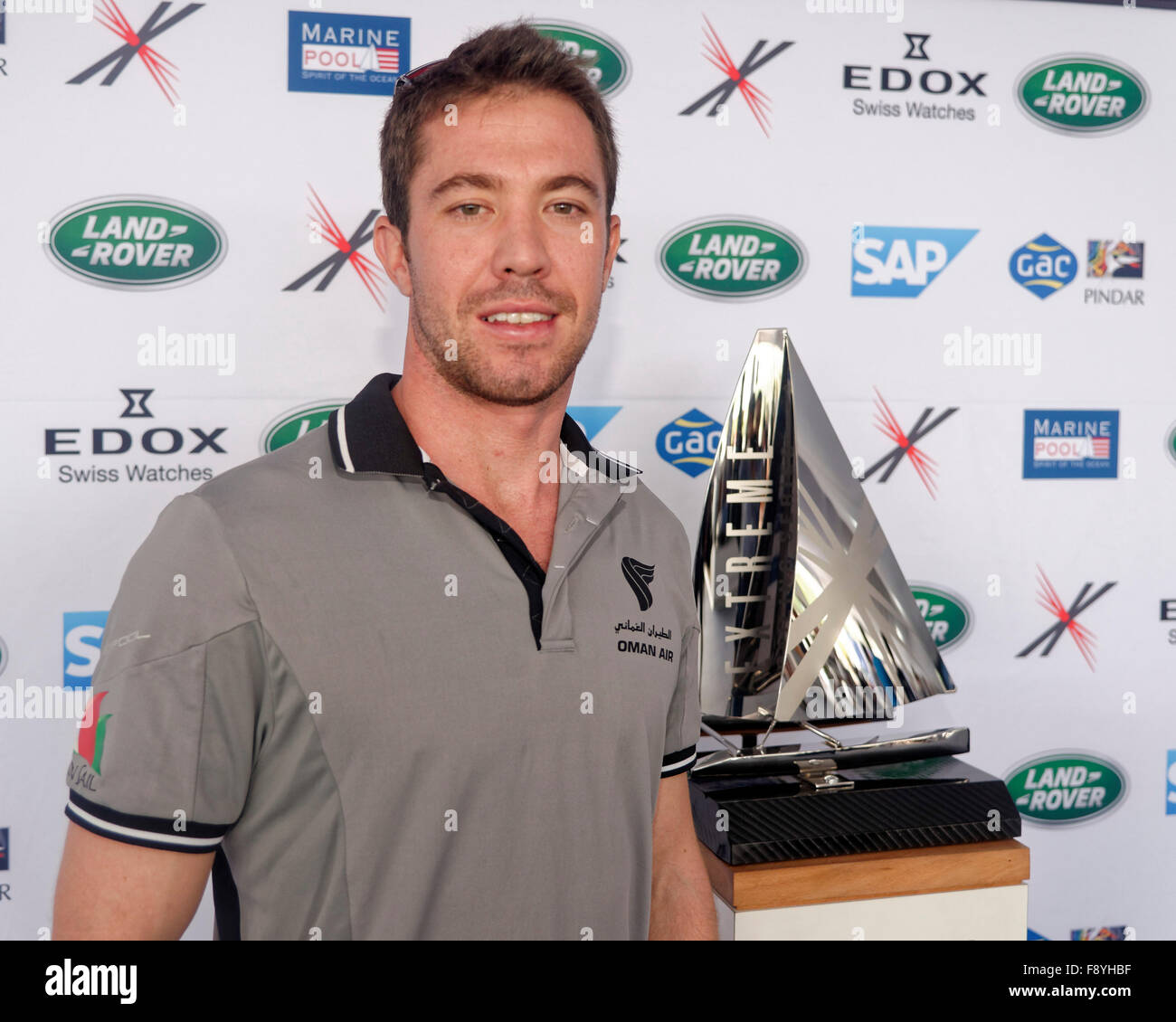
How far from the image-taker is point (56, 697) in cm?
177

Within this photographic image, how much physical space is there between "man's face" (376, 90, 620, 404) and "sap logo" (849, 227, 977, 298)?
1.11 metres

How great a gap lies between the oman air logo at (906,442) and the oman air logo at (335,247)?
3.50 feet

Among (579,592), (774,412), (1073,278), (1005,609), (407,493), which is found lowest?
(1005,609)

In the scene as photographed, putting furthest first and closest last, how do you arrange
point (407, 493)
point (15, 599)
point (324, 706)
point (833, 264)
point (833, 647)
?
point (833, 264) → point (15, 599) → point (833, 647) → point (407, 493) → point (324, 706)

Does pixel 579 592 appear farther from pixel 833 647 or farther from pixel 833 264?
pixel 833 264

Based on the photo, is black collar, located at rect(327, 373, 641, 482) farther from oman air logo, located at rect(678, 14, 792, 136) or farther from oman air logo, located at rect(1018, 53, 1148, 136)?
oman air logo, located at rect(1018, 53, 1148, 136)

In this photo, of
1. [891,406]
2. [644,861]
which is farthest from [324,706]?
[891,406]

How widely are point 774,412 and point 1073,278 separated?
1.04 meters

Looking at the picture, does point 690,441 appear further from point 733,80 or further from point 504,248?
point 504,248

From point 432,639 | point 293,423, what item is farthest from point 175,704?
point 293,423

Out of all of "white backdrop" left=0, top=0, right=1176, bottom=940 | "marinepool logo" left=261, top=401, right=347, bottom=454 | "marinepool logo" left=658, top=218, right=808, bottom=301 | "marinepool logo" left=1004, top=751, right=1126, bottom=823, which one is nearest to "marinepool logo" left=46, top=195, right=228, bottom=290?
"white backdrop" left=0, top=0, right=1176, bottom=940

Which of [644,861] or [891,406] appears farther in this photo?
[891,406]

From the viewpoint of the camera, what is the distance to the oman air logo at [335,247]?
182cm

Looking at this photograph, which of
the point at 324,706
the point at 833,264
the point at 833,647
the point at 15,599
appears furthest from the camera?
the point at 833,264
